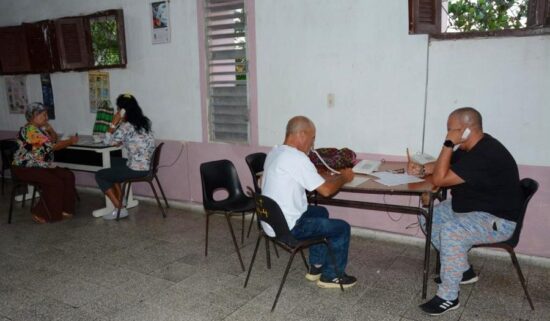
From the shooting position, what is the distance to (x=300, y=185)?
278 centimetres

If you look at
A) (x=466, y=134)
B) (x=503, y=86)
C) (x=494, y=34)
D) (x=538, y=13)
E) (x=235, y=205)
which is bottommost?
(x=235, y=205)

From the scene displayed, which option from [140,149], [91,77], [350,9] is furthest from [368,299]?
[91,77]

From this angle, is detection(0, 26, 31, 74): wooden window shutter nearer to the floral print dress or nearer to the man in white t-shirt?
the floral print dress

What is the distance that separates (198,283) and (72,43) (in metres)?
3.95

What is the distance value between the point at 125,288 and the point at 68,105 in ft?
12.3

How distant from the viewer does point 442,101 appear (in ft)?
11.7

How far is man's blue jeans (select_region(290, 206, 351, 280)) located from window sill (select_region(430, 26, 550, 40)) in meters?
1.67

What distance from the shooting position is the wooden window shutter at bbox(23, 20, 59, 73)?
581 cm

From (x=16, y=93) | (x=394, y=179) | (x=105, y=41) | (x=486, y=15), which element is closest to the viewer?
(x=394, y=179)

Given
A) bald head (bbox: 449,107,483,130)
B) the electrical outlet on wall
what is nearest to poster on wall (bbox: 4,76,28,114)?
the electrical outlet on wall

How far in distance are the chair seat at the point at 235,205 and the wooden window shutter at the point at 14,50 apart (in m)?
4.28

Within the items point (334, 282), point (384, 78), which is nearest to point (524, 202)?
point (334, 282)

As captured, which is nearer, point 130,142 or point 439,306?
point 439,306

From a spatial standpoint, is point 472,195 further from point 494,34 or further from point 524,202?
point 494,34
